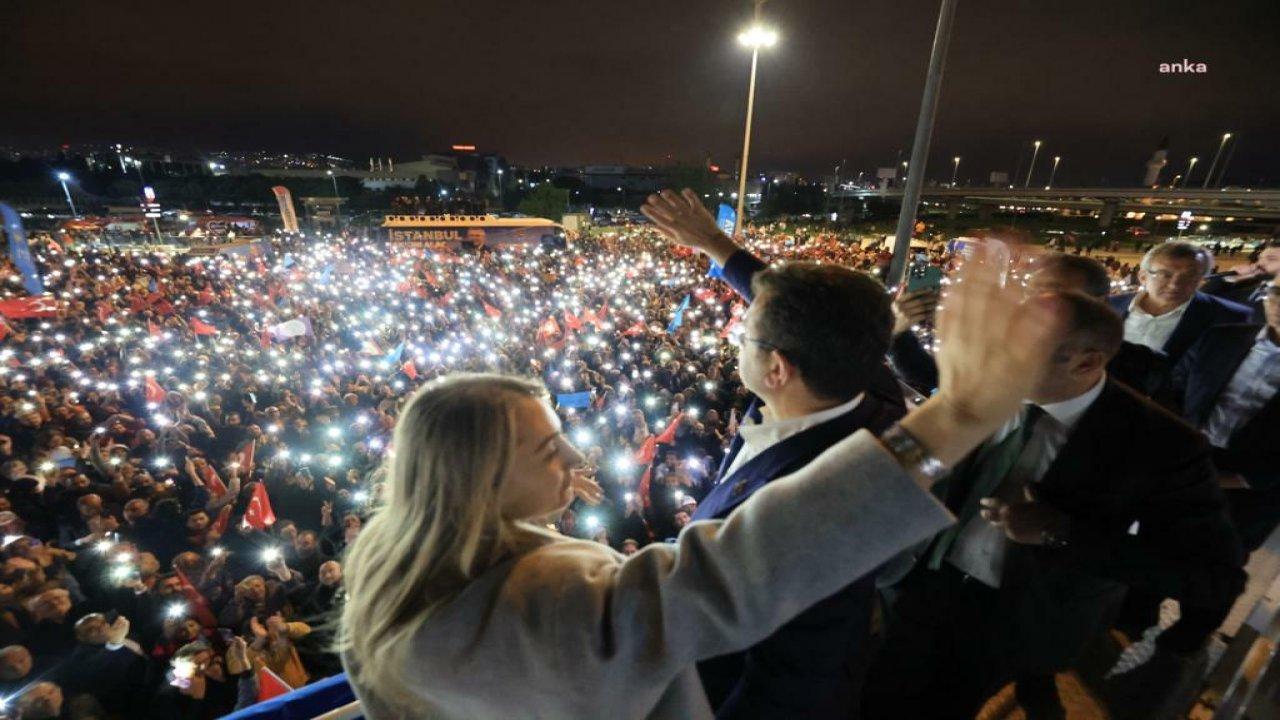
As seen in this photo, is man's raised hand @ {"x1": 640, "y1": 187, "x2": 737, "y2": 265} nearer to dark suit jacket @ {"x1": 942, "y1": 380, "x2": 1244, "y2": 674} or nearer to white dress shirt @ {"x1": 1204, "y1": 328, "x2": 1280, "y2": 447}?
dark suit jacket @ {"x1": 942, "y1": 380, "x2": 1244, "y2": 674}

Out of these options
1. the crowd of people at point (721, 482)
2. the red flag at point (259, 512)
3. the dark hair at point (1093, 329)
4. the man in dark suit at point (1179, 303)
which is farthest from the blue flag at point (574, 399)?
the dark hair at point (1093, 329)

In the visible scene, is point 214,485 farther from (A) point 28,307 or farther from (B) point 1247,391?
Result: (A) point 28,307

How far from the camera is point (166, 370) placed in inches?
413

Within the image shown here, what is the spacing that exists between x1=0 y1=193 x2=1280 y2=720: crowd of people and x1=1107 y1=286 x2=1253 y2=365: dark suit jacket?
2cm

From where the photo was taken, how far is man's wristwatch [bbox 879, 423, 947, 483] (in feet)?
3.15

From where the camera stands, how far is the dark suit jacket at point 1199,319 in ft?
11.8

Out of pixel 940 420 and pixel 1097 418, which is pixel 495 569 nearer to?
pixel 940 420

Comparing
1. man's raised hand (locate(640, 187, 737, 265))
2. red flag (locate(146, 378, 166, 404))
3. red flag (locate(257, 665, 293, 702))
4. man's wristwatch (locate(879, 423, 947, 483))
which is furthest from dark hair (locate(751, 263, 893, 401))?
red flag (locate(146, 378, 166, 404))

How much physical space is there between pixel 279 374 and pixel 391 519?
12.1 m

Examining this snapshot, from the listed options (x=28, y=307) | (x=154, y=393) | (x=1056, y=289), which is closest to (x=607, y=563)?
(x=1056, y=289)

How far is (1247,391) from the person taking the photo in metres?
3.18

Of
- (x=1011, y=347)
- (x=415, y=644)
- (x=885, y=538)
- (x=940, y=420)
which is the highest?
(x=1011, y=347)

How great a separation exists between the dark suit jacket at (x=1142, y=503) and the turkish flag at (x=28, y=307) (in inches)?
743

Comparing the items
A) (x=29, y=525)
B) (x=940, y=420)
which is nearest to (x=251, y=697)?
(x=29, y=525)
